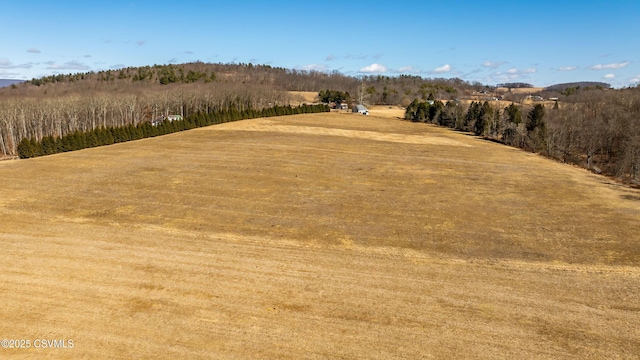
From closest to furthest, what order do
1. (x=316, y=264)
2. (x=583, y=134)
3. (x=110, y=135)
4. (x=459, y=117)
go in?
(x=316, y=264), (x=110, y=135), (x=583, y=134), (x=459, y=117)

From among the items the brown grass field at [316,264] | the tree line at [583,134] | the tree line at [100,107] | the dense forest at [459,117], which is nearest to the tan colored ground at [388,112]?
the dense forest at [459,117]

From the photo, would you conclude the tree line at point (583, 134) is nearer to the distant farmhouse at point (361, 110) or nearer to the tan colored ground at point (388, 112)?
the tan colored ground at point (388, 112)

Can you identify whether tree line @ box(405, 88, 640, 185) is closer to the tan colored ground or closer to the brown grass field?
the brown grass field

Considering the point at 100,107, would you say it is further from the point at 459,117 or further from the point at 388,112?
the point at 388,112

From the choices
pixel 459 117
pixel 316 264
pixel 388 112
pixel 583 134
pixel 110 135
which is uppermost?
pixel 388 112

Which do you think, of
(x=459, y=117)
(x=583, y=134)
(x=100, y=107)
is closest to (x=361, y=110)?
(x=459, y=117)

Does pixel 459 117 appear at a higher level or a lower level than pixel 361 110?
lower

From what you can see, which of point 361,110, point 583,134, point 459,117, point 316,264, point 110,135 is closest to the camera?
point 316,264

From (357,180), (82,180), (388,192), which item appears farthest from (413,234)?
(82,180)
